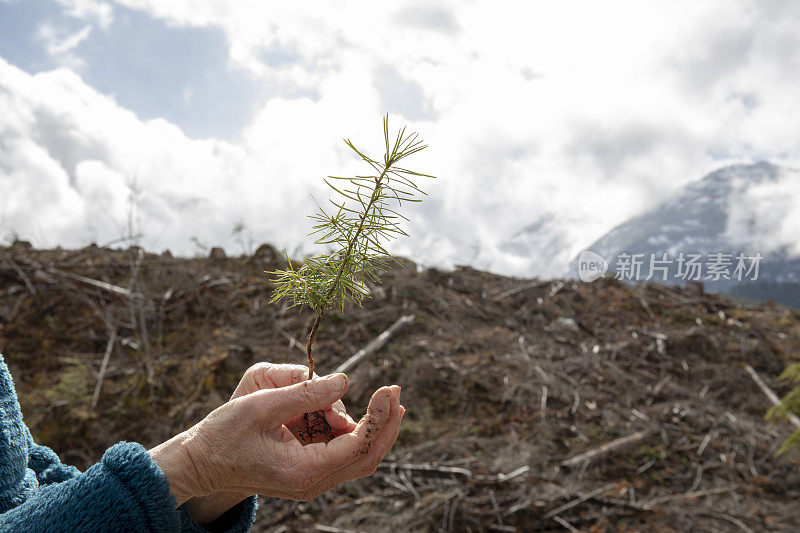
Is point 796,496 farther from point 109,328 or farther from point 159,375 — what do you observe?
point 109,328

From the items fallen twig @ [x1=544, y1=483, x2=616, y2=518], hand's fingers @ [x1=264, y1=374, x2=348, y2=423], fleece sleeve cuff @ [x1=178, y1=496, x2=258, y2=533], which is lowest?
fallen twig @ [x1=544, y1=483, x2=616, y2=518]

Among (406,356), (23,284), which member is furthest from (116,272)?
(406,356)

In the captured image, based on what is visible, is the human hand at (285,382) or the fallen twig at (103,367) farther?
the fallen twig at (103,367)

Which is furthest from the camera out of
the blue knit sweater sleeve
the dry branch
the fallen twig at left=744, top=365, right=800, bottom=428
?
the fallen twig at left=744, top=365, right=800, bottom=428

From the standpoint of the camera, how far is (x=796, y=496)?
4488 mm

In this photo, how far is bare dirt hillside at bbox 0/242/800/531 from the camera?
13.1 ft

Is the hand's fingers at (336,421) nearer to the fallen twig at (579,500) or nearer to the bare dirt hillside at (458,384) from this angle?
the bare dirt hillside at (458,384)

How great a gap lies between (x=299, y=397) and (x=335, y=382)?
0.09m

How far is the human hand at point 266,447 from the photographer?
1.09 meters

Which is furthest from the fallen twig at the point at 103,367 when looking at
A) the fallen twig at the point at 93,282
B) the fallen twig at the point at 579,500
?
the fallen twig at the point at 579,500

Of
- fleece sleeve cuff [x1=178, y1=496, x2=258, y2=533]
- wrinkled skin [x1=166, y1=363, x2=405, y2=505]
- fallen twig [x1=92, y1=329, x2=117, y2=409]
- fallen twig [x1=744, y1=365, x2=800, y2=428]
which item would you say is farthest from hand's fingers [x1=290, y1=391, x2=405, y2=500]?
fallen twig [x1=744, y1=365, x2=800, y2=428]

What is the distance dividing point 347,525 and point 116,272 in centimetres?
504

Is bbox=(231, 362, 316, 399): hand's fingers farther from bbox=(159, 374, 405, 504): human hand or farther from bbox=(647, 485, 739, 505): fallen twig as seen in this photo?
bbox=(647, 485, 739, 505): fallen twig

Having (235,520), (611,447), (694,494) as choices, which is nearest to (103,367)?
(235,520)
